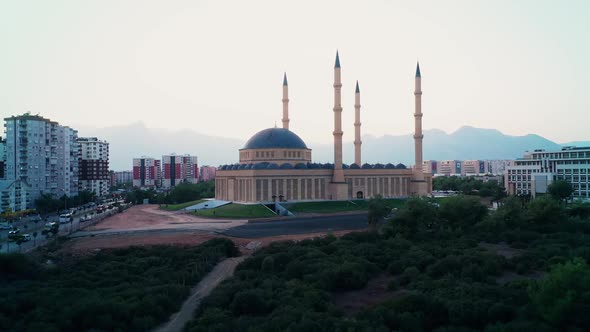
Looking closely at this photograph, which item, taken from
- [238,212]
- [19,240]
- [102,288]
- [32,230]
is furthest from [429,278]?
[32,230]

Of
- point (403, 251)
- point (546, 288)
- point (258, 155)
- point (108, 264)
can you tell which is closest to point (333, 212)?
point (258, 155)

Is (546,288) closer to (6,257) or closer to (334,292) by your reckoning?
(334,292)

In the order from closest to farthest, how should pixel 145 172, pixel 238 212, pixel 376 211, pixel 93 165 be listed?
pixel 376 211 < pixel 238 212 < pixel 93 165 < pixel 145 172

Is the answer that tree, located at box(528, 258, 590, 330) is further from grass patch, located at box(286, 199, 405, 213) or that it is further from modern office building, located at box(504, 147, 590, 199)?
modern office building, located at box(504, 147, 590, 199)

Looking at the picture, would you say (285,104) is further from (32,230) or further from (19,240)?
(19,240)

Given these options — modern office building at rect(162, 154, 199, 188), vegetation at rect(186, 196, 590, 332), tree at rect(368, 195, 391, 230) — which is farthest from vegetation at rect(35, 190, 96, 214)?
modern office building at rect(162, 154, 199, 188)

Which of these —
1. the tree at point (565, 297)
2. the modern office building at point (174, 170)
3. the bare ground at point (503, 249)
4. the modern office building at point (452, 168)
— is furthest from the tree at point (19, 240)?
the modern office building at point (452, 168)

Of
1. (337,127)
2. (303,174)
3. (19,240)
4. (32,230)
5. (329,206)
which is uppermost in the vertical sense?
Answer: (337,127)
